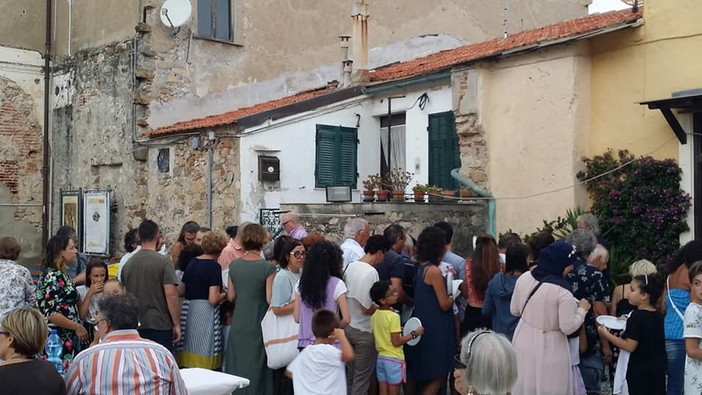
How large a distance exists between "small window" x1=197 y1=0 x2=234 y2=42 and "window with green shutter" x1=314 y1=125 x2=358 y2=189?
160 inches

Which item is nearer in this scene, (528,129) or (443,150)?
(528,129)

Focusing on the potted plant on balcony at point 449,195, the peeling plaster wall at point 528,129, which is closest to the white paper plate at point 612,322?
the peeling plaster wall at point 528,129

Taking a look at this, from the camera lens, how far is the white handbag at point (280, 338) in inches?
258

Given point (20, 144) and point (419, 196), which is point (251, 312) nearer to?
point (419, 196)

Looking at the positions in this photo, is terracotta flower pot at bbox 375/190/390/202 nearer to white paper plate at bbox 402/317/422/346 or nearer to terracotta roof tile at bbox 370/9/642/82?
terracotta roof tile at bbox 370/9/642/82

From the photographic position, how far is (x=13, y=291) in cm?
579

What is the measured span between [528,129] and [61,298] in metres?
7.26

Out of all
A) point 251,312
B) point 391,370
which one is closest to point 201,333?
point 251,312

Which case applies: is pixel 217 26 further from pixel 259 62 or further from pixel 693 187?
pixel 693 187

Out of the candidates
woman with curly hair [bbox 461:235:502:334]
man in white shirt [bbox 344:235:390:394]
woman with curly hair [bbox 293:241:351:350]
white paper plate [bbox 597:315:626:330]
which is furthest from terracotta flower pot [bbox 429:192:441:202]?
white paper plate [bbox 597:315:626:330]

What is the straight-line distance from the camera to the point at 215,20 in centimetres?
1686

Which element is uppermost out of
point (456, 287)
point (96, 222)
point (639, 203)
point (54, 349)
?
point (639, 203)

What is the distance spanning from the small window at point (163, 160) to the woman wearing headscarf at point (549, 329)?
1132 cm

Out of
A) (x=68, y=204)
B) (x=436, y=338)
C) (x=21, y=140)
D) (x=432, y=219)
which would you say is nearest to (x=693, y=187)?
(x=432, y=219)
